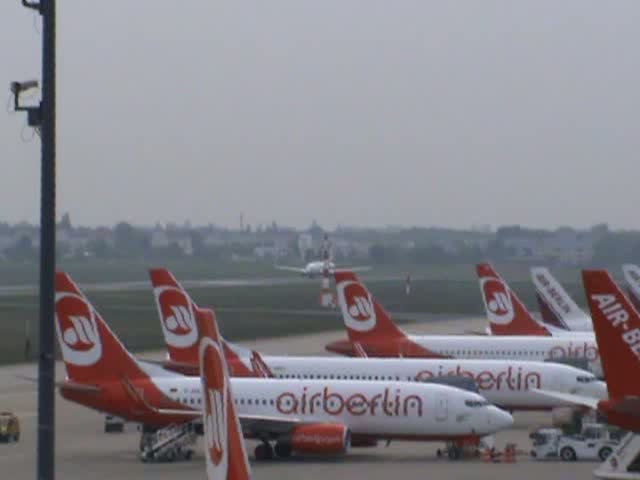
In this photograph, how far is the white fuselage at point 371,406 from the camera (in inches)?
1996

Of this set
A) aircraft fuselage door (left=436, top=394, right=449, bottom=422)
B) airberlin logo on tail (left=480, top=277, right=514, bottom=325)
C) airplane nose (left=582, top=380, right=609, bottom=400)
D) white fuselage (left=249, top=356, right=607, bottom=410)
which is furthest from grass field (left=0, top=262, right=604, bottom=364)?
aircraft fuselage door (left=436, top=394, right=449, bottom=422)

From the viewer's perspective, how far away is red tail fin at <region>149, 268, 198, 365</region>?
61.6 meters

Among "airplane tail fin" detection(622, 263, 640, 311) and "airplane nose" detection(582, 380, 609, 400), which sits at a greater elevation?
"airplane tail fin" detection(622, 263, 640, 311)

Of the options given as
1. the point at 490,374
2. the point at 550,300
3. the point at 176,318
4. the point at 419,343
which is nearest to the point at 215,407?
the point at 490,374

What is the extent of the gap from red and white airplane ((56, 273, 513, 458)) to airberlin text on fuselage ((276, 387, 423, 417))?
0.03m

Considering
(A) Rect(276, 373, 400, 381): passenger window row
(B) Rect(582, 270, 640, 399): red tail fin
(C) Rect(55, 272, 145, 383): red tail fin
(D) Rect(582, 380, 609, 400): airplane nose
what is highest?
(B) Rect(582, 270, 640, 399): red tail fin

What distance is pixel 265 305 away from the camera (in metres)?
149

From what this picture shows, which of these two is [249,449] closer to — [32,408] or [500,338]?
[32,408]

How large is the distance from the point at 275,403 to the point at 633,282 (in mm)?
43646

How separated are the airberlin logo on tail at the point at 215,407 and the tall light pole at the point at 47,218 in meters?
2.69

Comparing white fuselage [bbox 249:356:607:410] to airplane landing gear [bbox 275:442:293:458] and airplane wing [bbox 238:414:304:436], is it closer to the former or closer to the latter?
airplane landing gear [bbox 275:442:293:458]

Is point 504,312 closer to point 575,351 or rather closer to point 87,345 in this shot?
point 575,351

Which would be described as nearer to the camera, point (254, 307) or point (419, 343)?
point (419, 343)

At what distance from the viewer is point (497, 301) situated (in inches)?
3290
